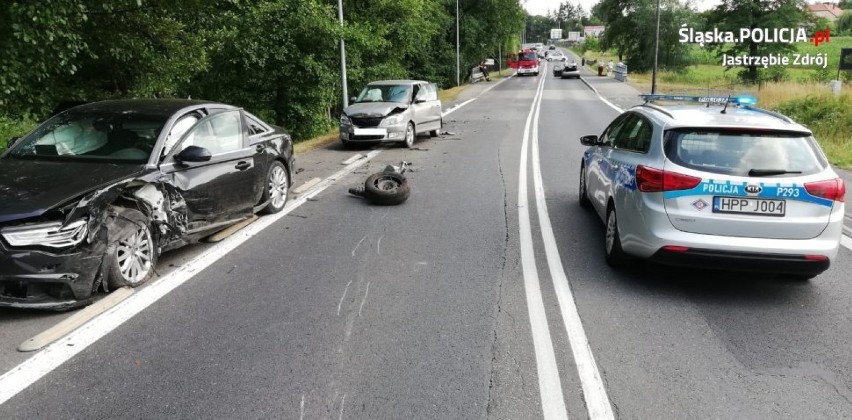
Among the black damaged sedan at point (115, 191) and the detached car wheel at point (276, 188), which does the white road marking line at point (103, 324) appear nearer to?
the black damaged sedan at point (115, 191)

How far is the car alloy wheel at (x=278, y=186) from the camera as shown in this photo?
807 cm

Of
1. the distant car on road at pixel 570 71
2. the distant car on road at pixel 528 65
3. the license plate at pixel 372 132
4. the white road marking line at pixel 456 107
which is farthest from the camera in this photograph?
the distant car on road at pixel 528 65

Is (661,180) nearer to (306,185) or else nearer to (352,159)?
(306,185)

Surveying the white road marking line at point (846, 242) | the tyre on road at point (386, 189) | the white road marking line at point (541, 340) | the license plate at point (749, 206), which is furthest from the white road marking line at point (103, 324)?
the white road marking line at point (846, 242)

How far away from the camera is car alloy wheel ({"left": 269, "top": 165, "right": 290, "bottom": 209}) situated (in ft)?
26.5

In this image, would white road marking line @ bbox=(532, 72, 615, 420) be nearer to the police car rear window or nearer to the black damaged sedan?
the police car rear window

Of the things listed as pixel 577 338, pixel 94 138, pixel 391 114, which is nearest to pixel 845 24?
pixel 391 114

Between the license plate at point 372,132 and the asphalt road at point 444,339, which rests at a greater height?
the license plate at point 372,132

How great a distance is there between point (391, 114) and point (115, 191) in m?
10.5

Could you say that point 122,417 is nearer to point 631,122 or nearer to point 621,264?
point 621,264

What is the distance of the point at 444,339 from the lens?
14.0 ft

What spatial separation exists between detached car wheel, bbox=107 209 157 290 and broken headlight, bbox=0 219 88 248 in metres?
0.31

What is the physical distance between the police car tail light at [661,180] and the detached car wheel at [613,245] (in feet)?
2.01

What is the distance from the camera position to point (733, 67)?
186 feet
